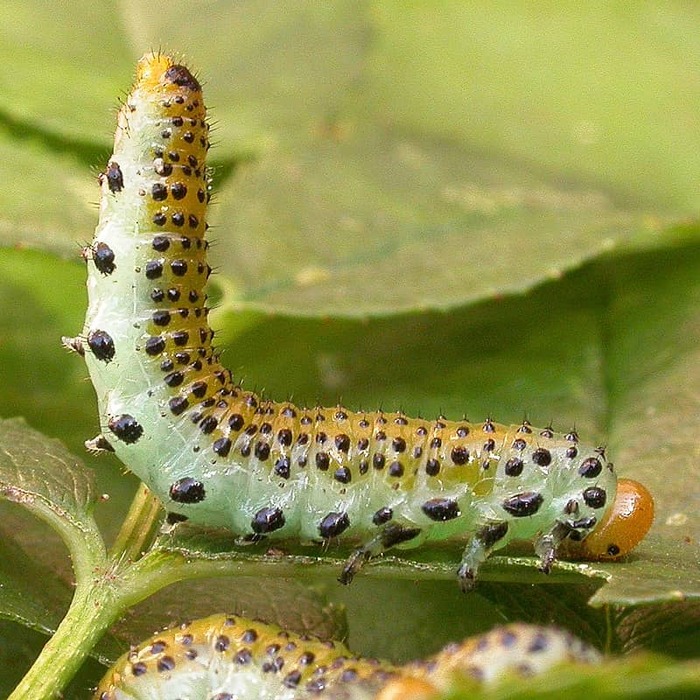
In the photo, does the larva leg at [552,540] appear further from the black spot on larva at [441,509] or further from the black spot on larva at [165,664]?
the black spot on larva at [165,664]

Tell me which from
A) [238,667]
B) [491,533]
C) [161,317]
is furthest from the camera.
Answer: [161,317]

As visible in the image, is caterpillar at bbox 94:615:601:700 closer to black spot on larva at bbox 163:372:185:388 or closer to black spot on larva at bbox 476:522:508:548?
black spot on larva at bbox 476:522:508:548

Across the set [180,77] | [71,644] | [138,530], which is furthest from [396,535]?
[180,77]

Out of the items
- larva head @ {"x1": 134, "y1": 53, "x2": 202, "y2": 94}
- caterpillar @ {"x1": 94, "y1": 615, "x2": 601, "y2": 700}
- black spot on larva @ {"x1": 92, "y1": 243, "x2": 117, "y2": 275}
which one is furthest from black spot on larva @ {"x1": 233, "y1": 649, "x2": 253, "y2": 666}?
larva head @ {"x1": 134, "y1": 53, "x2": 202, "y2": 94}

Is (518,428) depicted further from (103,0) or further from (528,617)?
(103,0)

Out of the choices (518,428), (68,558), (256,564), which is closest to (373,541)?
(256,564)

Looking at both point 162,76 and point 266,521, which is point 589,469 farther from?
point 162,76
